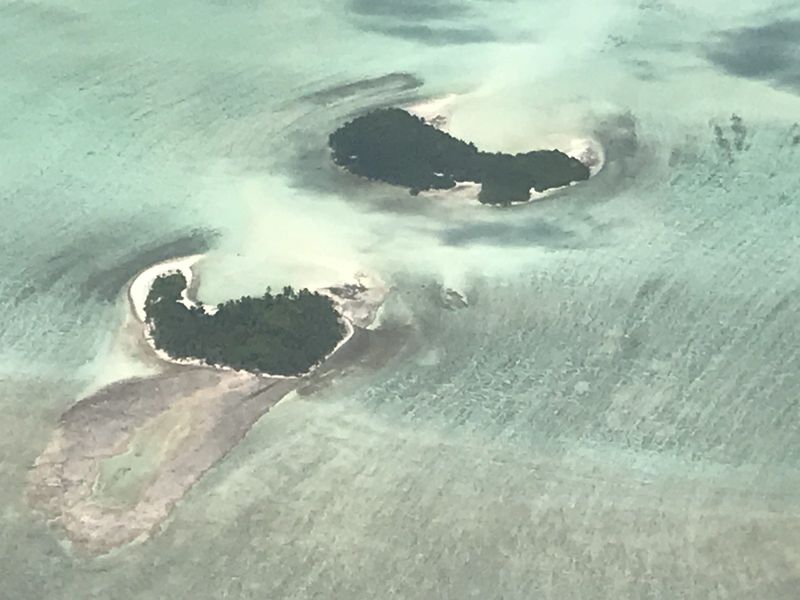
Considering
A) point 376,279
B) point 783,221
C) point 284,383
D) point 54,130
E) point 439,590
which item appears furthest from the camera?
point 54,130

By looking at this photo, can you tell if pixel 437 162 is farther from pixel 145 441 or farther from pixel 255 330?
pixel 145 441

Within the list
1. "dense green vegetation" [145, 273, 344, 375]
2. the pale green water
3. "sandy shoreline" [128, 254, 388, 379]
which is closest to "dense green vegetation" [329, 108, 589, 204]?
the pale green water

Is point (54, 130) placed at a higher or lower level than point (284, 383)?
higher

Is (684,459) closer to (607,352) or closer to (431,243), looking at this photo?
(607,352)

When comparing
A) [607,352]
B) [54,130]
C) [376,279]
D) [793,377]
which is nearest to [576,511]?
[607,352]

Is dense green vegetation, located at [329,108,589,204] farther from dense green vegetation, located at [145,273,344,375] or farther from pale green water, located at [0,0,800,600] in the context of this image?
dense green vegetation, located at [145,273,344,375]

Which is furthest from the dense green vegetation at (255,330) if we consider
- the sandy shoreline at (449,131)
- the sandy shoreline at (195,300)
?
the sandy shoreline at (449,131)
